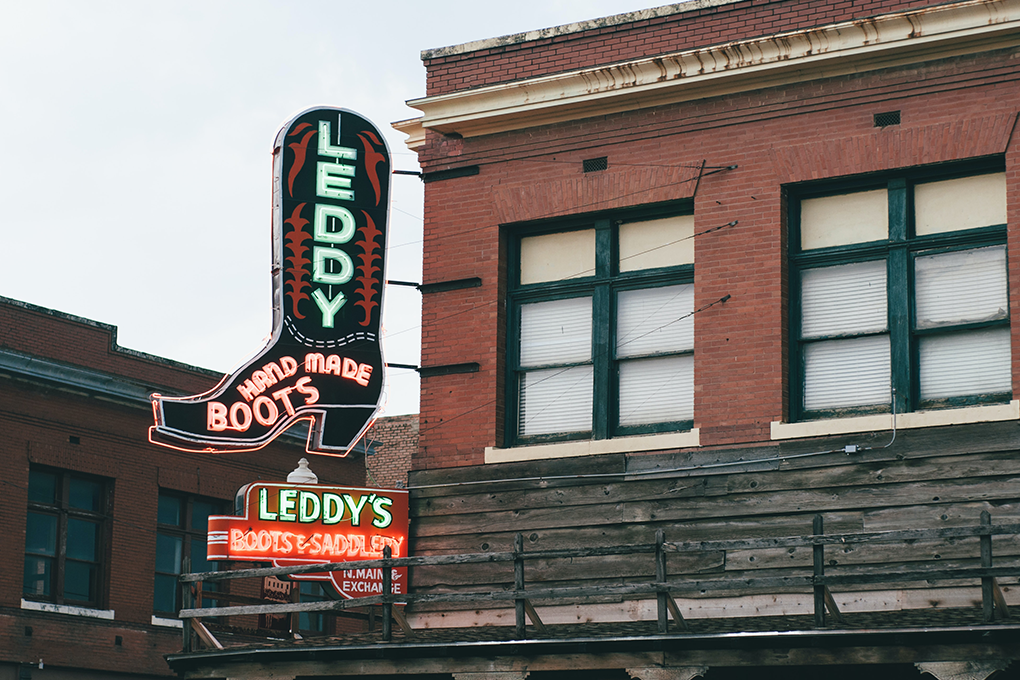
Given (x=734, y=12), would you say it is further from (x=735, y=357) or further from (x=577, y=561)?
(x=577, y=561)

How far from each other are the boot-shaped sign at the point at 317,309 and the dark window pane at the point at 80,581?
473 inches

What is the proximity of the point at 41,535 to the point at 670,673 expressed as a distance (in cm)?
1681

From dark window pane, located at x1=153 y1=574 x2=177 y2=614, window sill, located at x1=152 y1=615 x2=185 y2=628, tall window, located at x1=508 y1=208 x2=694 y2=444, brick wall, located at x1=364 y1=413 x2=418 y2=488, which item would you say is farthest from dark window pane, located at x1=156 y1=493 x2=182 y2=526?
tall window, located at x1=508 y1=208 x2=694 y2=444

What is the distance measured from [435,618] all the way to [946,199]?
6.98 m

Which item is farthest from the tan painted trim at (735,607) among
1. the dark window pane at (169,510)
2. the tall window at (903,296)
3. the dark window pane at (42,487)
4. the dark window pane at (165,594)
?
the dark window pane at (169,510)

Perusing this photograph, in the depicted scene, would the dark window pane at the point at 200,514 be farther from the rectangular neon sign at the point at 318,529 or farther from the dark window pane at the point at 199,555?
the rectangular neon sign at the point at 318,529

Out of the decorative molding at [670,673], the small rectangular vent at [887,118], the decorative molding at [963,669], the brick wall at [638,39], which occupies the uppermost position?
the brick wall at [638,39]

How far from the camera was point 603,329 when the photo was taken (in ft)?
52.6

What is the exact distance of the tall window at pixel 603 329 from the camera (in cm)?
1580

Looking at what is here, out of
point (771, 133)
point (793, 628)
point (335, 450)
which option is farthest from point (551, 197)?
point (793, 628)

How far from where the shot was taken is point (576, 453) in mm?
15773

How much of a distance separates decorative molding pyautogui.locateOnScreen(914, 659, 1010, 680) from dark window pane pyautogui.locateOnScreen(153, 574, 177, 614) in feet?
64.7

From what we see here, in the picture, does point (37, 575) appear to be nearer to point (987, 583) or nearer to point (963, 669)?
point (963, 669)

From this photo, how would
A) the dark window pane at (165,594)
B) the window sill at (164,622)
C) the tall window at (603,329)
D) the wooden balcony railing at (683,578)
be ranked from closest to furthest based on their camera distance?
the wooden balcony railing at (683,578) < the tall window at (603,329) < the window sill at (164,622) < the dark window pane at (165,594)
